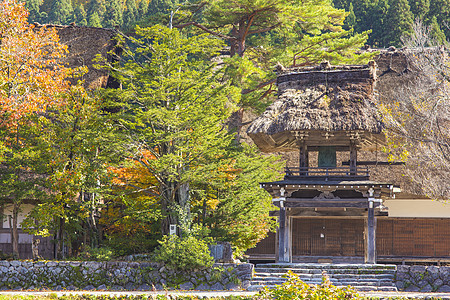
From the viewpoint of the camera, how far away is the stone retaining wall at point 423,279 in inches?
715

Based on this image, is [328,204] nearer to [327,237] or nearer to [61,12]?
[327,237]

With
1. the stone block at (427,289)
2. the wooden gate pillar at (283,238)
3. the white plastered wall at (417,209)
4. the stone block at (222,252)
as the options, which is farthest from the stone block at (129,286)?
the white plastered wall at (417,209)

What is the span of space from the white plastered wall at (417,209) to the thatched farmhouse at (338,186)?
42mm

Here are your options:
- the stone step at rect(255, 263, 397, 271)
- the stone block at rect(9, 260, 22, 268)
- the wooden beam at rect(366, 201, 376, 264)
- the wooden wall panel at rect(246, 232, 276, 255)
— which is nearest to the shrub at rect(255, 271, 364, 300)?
the stone step at rect(255, 263, 397, 271)

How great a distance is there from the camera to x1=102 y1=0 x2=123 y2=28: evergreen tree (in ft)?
160

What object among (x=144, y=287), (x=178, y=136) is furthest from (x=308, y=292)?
(x=178, y=136)

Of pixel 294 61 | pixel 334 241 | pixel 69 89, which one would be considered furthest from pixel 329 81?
pixel 69 89

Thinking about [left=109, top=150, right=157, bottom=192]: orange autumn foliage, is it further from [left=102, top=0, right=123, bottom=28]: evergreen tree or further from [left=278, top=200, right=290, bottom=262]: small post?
[left=102, top=0, right=123, bottom=28]: evergreen tree

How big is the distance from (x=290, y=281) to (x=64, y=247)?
14974 millimetres

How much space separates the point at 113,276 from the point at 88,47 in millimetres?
13871

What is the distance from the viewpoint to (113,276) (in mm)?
19422

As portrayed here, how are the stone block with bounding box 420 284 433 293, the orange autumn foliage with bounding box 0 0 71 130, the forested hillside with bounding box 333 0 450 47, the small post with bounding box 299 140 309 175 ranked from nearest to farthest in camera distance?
the stone block with bounding box 420 284 433 293 → the orange autumn foliage with bounding box 0 0 71 130 → the small post with bounding box 299 140 309 175 → the forested hillside with bounding box 333 0 450 47

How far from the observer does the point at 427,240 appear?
26016 mm

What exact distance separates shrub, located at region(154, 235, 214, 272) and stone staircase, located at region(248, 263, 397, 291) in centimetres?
177
